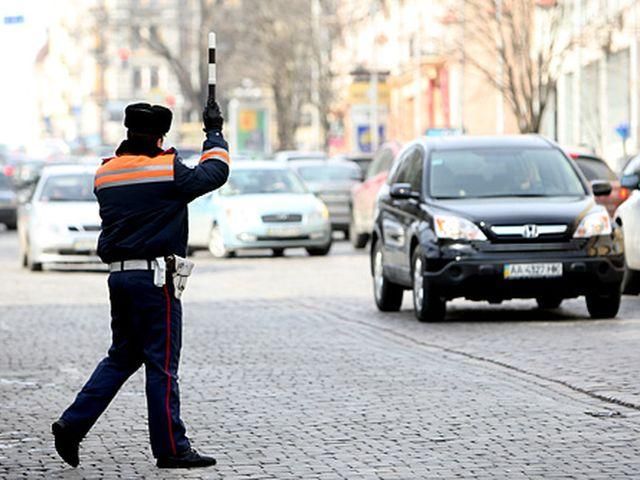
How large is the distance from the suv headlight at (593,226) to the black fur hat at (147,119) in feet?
28.7

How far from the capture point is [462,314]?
19.0 meters

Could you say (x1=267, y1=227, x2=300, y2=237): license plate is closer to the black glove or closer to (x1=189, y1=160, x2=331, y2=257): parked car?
(x1=189, y1=160, x2=331, y2=257): parked car

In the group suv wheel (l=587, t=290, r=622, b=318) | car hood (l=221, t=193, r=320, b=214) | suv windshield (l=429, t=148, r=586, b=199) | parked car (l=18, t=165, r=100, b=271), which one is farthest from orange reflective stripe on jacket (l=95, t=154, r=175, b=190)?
car hood (l=221, t=193, r=320, b=214)

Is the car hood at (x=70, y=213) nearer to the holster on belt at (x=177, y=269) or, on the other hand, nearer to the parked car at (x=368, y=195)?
the parked car at (x=368, y=195)

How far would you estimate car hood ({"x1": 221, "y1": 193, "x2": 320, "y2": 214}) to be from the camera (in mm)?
31578

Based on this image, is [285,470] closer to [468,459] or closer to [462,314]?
[468,459]

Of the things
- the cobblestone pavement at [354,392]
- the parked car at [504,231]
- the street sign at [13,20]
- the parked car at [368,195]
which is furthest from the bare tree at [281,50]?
the parked car at [504,231]

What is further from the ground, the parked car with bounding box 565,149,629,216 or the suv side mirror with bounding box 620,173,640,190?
the suv side mirror with bounding box 620,173,640,190

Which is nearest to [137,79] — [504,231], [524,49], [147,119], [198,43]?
[198,43]

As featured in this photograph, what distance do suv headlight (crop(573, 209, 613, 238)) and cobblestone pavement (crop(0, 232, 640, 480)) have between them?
2.44 ft

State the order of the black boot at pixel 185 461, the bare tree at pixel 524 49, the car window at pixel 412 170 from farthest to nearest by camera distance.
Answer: the bare tree at pixel 524 49, the car window at pixel 412 170, the black boot at pixel 185 461

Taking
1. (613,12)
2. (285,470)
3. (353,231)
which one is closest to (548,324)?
(285,470)

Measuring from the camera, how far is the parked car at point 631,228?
20.2 metres

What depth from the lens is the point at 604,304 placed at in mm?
17891
